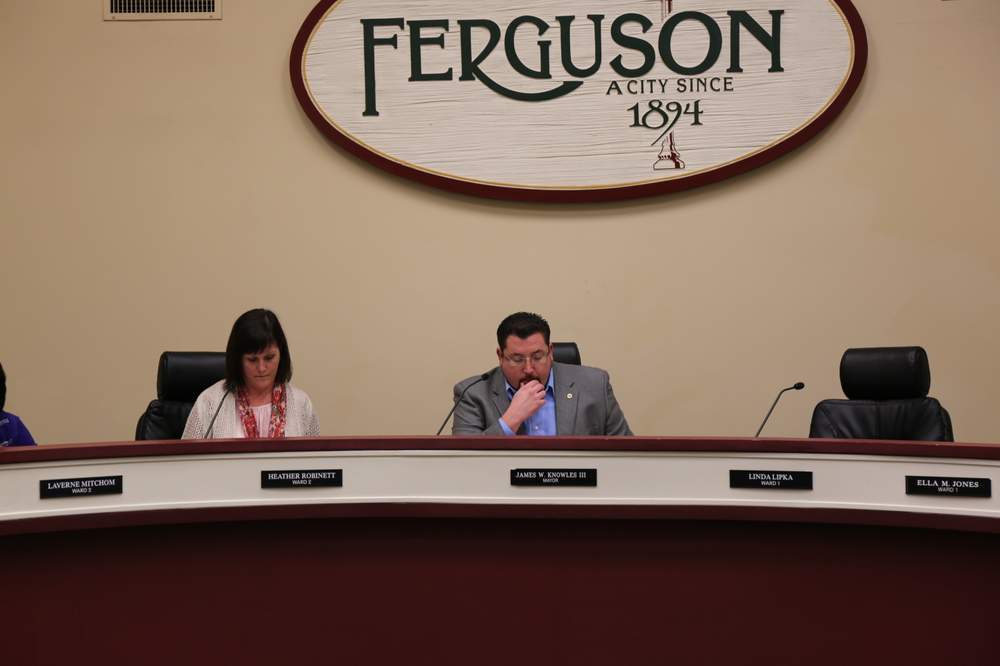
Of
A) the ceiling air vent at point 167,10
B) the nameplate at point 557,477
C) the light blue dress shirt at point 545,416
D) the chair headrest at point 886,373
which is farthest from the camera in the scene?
the ceiling air vent at point 167,10

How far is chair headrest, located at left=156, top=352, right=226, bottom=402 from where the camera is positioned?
9.11ft

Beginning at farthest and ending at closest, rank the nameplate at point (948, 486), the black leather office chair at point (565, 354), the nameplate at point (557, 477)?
the black leather office chair at point (565, 354)
the nameplate at point (557, 477)
the nameplate at point (948, 486)

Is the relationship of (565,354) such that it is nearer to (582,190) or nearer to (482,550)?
(582,190)

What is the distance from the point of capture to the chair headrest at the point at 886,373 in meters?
2.68

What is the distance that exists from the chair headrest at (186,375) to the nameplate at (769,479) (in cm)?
166

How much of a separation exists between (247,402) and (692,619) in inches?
55.3

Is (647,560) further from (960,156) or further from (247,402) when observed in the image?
(960,156)

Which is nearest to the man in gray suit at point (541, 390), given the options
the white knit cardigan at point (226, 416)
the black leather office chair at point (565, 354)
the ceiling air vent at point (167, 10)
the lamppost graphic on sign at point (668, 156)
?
the black leather office chair at point (565, 354)

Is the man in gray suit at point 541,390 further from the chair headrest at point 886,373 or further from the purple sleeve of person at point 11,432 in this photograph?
the purple sleeve of person at point 11,432

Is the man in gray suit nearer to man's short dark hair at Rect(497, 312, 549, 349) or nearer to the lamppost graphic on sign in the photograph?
man's short dark hair at Rect(497, 312, 549, 349)

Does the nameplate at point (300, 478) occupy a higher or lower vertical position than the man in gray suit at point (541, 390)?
lower

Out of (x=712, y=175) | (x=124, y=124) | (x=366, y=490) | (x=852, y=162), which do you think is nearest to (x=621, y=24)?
(x=712, y=175)

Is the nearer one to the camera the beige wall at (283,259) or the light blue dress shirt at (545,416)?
the light blue dress shirt at (545,416)

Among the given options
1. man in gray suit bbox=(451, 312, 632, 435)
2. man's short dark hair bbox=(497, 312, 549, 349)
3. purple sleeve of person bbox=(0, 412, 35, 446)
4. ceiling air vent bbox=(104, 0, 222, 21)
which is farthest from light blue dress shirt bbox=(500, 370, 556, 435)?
ceiling air vent bbox=(104, 0, 222, 21)
